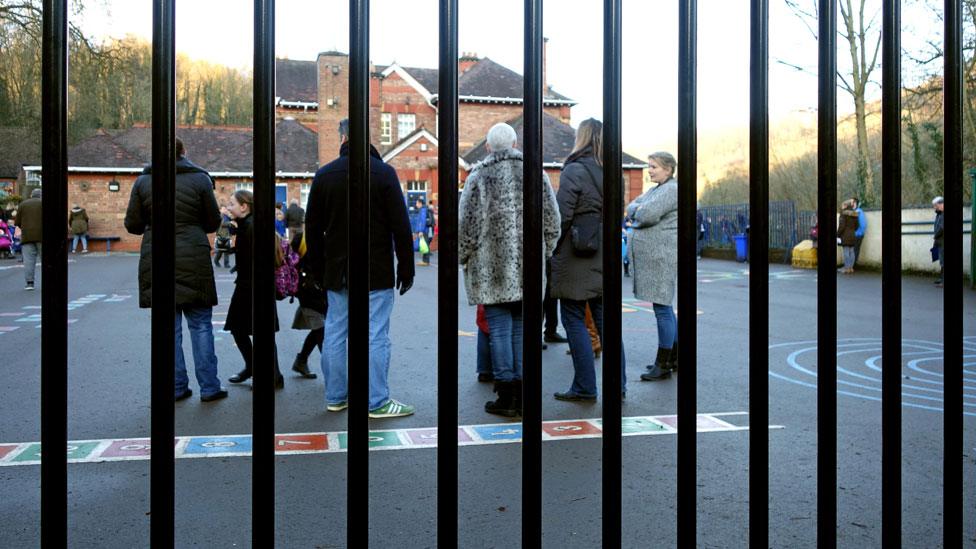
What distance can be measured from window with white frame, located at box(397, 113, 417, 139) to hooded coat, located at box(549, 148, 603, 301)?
48.0 m

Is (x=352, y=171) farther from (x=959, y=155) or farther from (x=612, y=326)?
(x=959, y=155)

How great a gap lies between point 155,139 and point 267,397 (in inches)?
14.9

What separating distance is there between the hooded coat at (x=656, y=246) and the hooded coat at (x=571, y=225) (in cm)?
98

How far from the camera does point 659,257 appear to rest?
7.21 m

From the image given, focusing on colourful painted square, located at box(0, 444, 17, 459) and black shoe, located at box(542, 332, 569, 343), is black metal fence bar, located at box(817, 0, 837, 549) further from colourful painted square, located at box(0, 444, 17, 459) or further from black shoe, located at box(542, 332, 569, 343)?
black shoe, located at box(542, 332, 569, 343)

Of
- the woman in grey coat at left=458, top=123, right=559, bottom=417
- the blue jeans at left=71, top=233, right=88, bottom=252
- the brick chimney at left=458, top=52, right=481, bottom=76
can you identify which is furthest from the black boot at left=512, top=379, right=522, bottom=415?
the brick chimney at left=458, top=52, right=481, bottom=76

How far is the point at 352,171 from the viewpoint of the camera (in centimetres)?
120

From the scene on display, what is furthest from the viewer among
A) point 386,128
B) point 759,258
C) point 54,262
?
point 386,128

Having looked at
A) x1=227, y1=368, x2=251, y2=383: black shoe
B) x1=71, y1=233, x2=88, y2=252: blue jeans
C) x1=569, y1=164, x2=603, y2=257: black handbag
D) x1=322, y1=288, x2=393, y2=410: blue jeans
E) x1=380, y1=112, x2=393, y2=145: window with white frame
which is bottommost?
x1=227, y1=368, x2=251, y2=383: black shoe

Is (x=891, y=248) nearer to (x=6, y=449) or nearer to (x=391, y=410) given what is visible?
(x=391, y=410)

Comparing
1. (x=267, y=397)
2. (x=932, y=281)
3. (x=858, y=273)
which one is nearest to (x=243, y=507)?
(x=267, y=397)

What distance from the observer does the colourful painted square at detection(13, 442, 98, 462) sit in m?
4.55

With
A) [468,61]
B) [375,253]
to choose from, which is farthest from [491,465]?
[468,61]

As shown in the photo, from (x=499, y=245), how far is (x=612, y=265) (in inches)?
174
